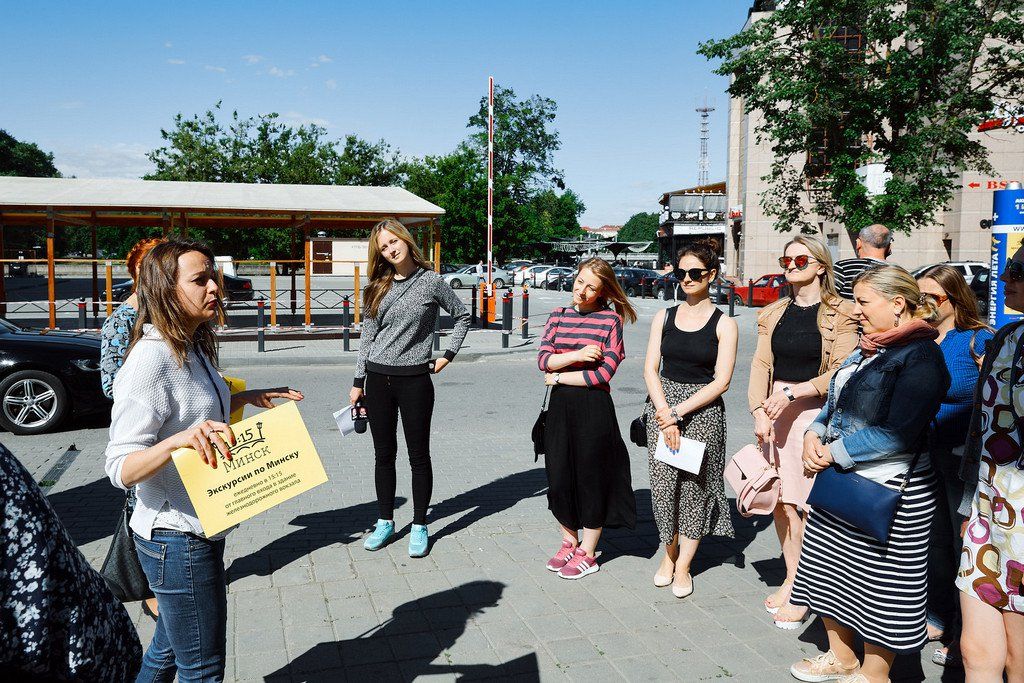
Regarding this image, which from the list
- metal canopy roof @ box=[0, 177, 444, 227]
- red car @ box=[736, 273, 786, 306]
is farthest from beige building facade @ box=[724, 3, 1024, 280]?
metal canopy roof @ box=[0, 177, 444, 227]

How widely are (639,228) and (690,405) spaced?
581 feet

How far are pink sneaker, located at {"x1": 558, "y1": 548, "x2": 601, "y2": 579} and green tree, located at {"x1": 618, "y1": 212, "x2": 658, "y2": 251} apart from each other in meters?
159

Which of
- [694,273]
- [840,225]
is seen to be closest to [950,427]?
[694,273]

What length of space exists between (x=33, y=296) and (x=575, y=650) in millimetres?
40419

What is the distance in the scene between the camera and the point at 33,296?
37125 mm

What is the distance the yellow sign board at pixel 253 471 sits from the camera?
7.63ft

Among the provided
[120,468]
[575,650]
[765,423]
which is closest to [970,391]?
[765,423]

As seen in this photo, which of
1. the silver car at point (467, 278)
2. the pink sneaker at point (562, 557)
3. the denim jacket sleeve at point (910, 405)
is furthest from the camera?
the silver car at point (467, 278)

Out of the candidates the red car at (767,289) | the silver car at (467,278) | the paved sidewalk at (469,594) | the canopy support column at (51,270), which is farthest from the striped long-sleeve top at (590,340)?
the silver car at (467,278)

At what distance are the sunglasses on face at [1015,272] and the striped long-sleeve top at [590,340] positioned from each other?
2.01 m

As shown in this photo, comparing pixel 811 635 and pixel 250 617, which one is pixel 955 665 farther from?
pixel 250 617

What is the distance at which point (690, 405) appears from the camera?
4301mm

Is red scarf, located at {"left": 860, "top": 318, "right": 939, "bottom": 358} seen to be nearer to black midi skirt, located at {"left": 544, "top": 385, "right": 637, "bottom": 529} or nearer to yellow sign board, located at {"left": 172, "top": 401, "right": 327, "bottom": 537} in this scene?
black midi skirt, located at {"left": 544, "top": 385, "right": 637, "bottom": 529}

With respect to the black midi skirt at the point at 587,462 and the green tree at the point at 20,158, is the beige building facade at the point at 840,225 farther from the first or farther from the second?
the green tree at the point at 20,158
